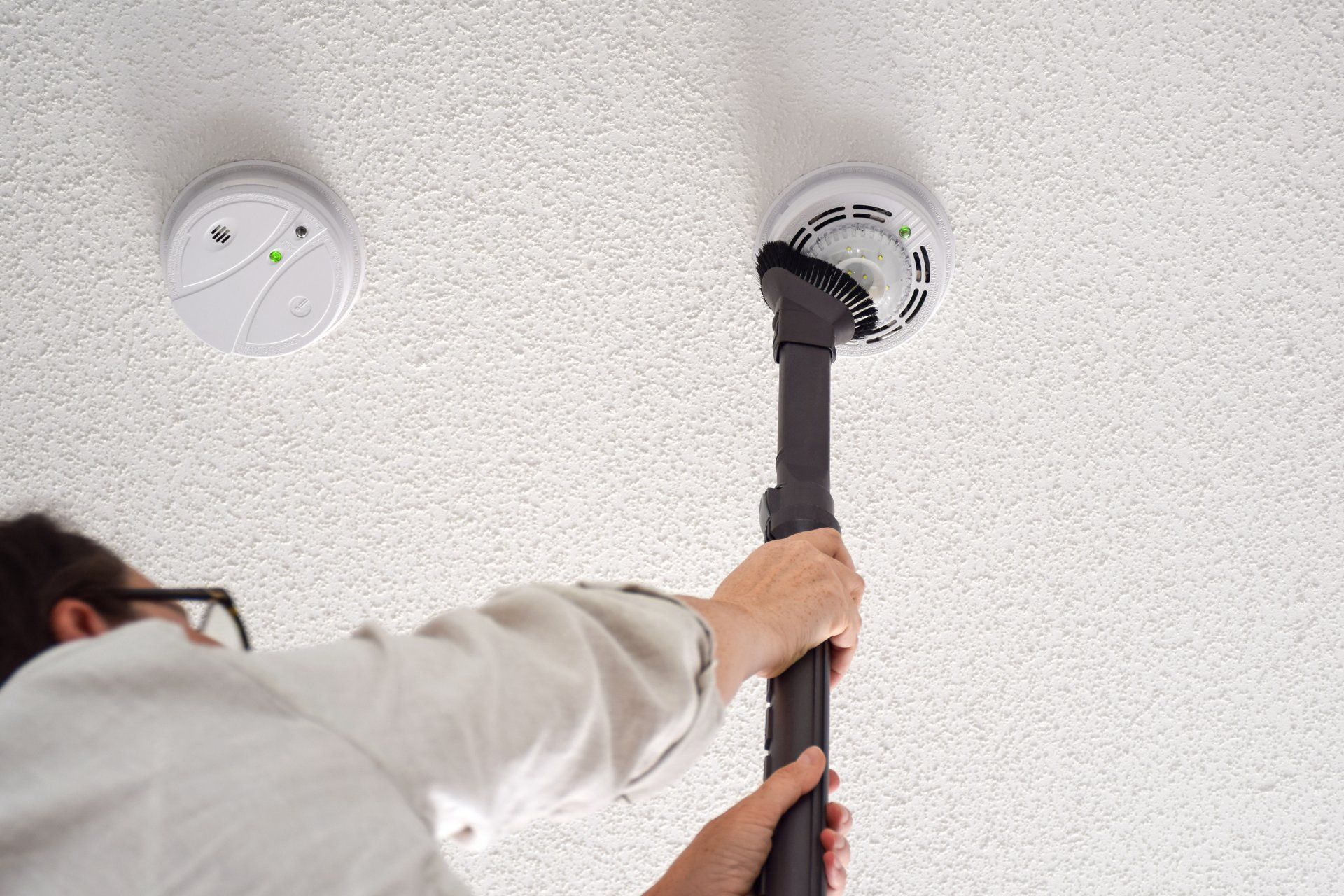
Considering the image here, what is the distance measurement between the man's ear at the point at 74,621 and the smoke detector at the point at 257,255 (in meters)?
0.37

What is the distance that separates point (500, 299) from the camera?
875 mm

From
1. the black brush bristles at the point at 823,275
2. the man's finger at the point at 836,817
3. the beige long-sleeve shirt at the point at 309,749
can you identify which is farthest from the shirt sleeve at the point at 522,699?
the black brush bristles at the point at 823,275

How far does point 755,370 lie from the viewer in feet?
2.98

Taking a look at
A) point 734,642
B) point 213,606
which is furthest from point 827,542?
point 213,606

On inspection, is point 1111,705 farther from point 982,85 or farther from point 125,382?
point 125,382

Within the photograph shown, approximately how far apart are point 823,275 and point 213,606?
50 centimetres

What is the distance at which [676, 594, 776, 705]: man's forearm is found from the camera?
59 centimetres

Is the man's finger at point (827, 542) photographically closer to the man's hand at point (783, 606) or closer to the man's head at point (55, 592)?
the man's hand at point (783, 606)

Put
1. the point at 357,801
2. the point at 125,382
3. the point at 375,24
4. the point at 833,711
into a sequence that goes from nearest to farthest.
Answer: the point at 357,801
the point at 375,24
the point at 125,382
the point at 833,711

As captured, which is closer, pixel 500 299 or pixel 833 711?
pixel 500 299

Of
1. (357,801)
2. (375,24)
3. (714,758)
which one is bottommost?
(357,801)

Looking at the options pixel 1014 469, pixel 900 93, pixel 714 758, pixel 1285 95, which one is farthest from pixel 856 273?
pixel 714 758

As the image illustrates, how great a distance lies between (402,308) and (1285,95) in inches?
29.2

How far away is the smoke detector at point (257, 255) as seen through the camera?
2.62 feet
